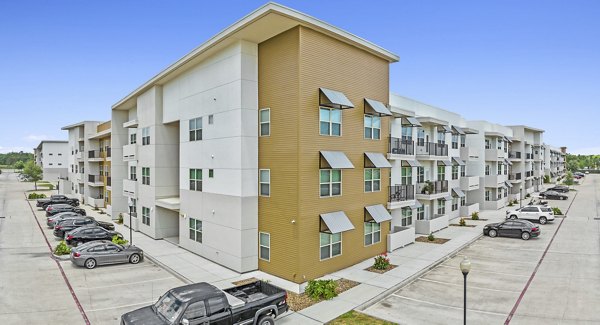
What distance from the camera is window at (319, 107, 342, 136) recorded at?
65.2 ft

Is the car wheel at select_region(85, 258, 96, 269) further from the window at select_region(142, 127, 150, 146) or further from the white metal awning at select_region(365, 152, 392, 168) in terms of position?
the white metal awning at select_region(365, 152, 392, 168)

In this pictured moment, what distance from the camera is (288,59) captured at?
19.2m

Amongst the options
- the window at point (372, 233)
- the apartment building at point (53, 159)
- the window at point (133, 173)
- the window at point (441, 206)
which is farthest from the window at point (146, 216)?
the apartment building at point (53, 159)

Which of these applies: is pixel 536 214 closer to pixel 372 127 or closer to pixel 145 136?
pixel 372 127

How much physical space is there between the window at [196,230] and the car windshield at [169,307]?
11.7 metres

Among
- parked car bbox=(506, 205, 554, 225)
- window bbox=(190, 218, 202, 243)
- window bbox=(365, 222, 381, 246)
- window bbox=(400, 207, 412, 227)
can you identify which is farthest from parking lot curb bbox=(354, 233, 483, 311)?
parked car bbox=(506, 205, 554, 225)

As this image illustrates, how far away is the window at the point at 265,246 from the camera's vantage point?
20.3 metres

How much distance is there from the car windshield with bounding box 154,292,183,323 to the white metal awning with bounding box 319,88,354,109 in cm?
1195

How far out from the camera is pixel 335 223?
19.7m

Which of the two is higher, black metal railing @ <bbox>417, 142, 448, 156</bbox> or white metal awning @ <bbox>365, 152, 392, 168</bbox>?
black metal railing @ <bbox>417, 142, 448, 156</bbox>

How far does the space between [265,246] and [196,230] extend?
21.1 ft

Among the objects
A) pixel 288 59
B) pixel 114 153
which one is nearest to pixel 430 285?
pixel 288 59

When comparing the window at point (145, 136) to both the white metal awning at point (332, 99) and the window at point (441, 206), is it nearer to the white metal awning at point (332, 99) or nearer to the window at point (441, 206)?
the white metal awning at point (332, 99)

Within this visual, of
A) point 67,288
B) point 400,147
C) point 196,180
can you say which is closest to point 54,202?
point 196,180
